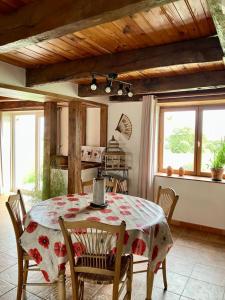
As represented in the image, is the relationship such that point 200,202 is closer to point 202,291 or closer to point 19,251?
point 202,291

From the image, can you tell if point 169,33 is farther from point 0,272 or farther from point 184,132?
point 0,272

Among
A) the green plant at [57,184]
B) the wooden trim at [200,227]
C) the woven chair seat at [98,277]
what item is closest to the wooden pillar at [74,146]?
the green plant at [57,184]

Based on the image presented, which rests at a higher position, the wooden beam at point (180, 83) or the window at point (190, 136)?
the wooden beam at point (180, 83)

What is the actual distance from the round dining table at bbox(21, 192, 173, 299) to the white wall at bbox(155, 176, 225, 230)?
1724 mm

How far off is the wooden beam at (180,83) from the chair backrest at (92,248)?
2.21 m

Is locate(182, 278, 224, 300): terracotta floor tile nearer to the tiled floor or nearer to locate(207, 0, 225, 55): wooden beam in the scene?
the tiled floor

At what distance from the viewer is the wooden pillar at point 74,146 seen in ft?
12.9

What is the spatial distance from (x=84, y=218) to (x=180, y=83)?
2169 millimetres

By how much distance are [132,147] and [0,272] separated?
2746 millimetres

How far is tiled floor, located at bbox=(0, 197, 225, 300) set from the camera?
2193mm

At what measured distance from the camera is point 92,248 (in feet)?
5.43

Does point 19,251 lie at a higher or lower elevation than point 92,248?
lower

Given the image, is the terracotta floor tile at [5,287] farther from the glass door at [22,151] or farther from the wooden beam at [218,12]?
the glass door at [22,151]

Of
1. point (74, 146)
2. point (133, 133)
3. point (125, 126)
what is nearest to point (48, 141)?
point (74, 146)
